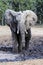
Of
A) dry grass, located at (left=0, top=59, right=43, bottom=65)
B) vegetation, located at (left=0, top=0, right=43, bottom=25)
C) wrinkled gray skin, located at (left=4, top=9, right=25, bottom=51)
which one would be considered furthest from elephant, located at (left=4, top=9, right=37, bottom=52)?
vegetation, located at (left=0, top=0, right=43, bottom=25)

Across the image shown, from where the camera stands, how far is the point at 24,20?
40.3 ft

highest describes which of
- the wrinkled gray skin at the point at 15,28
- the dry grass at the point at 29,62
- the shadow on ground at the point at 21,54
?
the wrinkled gray skin at the point at 15,28

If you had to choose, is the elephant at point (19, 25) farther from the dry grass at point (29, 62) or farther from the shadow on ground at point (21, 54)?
the dry grass at point (29, 62)

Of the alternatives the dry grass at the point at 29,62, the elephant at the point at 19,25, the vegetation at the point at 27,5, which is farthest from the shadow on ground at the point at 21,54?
the vegetation at the point at 27,5

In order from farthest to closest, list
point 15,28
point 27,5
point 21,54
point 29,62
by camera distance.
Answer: point 27,5 < point 15,28 < point 21,54 < point 29,62

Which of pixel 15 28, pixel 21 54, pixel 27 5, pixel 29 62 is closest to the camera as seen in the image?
pixel 29 62

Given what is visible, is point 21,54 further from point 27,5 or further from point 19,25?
point 27,5

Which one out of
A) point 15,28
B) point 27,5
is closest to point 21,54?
point 15,28

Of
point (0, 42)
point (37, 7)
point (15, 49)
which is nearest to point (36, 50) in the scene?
point (15, 49)

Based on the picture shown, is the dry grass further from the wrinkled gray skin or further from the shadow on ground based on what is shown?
the wrinkled gray skin

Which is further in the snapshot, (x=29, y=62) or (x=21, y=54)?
(x=21, y=54)

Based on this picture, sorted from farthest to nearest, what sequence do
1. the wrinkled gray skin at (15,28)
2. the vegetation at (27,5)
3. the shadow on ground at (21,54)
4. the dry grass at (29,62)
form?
the vegetation at (27,5) < the wrinkled gray skin at (15,28) < the shadow on ground at (21,54) < the dry grass at (29,62)

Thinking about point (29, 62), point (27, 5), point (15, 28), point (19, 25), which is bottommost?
point (29, 62)

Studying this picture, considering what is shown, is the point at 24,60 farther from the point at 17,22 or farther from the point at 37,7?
A: the point at 37,7
